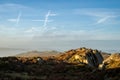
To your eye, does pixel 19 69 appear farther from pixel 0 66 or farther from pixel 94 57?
pixel 94 57

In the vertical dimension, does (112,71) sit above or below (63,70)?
above

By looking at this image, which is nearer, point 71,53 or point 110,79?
point 110,79

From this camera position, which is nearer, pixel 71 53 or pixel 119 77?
pixel 119 77

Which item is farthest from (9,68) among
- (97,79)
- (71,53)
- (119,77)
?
(71,53)

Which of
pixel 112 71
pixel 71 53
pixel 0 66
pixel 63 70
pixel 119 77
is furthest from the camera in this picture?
pixel 71 53

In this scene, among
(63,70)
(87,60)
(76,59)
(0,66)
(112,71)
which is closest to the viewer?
(112,71)

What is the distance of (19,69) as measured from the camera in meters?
54.5

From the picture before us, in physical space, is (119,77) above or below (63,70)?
above

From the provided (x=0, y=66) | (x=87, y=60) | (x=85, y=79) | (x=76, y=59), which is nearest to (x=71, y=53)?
(x=76, y=59)

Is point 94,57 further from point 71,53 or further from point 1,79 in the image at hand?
→ point 1,79

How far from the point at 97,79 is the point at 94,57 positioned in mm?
53291

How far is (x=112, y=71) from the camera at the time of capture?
32.2m

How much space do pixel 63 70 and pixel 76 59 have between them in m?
31.4

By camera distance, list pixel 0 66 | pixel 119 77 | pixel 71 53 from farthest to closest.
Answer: pixel 71 53, pixel 0 66, pixel 119 77
